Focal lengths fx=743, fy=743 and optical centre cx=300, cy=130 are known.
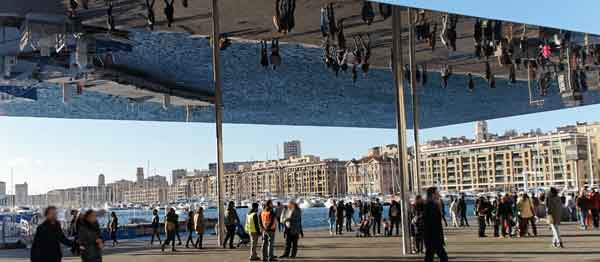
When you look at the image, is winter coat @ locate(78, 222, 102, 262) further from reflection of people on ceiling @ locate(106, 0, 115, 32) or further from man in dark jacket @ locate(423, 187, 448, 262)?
reflection of people on ceiling @ locate(106, 0, 115, 32)

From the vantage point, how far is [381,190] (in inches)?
5930

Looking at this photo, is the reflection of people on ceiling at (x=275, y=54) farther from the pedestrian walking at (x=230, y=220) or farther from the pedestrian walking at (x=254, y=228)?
the pedestrian walking at (x=254, y=228)

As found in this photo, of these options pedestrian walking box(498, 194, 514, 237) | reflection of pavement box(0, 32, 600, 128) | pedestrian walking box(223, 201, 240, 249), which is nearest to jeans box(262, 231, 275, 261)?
pedestrian walking box(223, 201, 240, 249)

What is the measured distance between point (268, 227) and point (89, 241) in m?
5.37

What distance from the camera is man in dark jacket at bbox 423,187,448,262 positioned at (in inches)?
448

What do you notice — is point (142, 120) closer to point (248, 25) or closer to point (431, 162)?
point (248, 25)

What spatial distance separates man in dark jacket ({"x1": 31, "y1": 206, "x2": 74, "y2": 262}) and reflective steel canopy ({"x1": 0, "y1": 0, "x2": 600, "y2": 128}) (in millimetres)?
8156

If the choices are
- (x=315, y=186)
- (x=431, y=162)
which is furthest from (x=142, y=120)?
(x=315, y=186)

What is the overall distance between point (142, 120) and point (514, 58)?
64.6 ft

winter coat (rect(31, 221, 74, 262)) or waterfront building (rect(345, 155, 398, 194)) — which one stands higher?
waterfront building (rect(345, 155, 398, 194))

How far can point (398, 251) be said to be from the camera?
16.4 m

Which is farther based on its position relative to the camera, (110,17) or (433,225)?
(110,17)

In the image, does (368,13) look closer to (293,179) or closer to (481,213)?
(481,213)

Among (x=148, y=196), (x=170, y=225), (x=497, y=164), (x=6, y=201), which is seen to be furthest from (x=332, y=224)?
(x=148, y=196)
